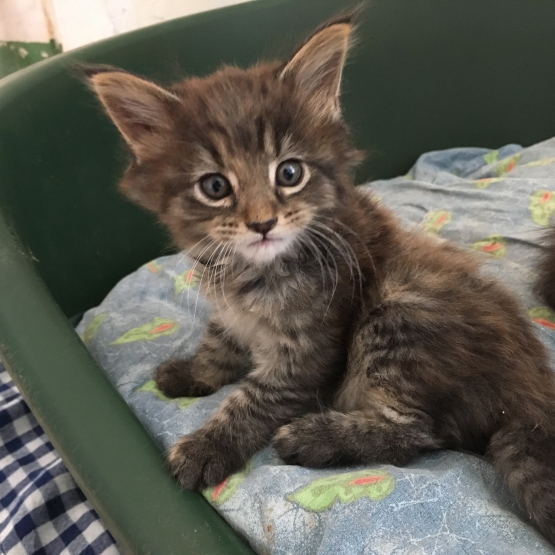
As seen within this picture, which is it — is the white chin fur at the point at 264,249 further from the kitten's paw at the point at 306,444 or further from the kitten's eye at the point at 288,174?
the kitten's paw at the point at 306,444

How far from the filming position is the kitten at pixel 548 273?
1.76m

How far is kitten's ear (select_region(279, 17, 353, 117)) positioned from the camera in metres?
1.28

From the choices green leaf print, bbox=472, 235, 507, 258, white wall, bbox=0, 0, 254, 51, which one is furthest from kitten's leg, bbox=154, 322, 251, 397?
white wall, bbox=0, 0, 254, 51

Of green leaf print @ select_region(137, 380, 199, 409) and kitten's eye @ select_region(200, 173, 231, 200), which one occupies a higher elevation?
kitten's eye @ select_region(200, 173, 231, 200)

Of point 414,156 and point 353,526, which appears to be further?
point 414,156

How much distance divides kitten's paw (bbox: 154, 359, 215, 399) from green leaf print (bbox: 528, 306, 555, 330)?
3.40 feet

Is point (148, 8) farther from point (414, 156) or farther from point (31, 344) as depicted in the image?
point (31, 344)

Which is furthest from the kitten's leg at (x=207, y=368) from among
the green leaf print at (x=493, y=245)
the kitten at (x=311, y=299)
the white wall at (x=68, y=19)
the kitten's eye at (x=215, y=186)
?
the white wall at (x=68, y=19)

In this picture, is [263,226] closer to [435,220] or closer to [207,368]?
[207,368]

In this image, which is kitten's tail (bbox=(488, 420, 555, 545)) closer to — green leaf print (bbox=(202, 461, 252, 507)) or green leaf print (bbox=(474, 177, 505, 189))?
green leaf print (bbox=(202, 461, 252, 507))

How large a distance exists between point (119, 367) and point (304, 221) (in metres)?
0.85

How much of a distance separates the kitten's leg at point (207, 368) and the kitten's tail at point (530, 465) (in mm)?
743

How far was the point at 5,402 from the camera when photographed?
2.02 m

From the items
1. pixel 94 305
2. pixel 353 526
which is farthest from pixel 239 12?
pixel 353 526
